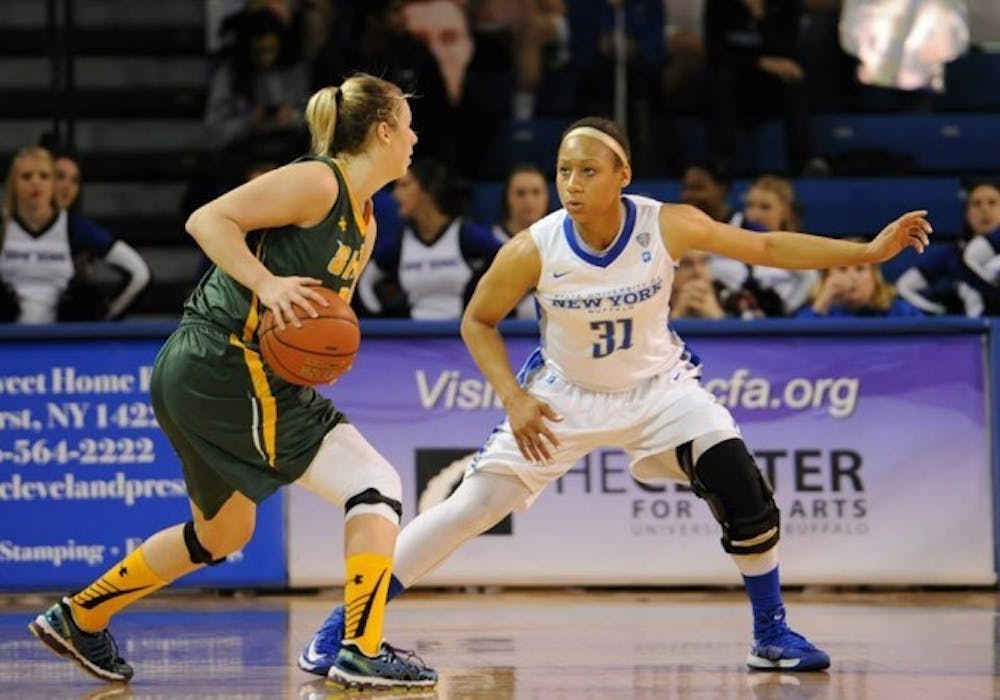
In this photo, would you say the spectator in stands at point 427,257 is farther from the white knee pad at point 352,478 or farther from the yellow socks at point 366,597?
the yellow socks at point 366,597

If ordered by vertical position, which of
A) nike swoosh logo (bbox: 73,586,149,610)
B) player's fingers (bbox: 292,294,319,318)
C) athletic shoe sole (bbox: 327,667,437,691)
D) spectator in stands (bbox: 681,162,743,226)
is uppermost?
spectator in stands (bbox: 681,162,743,226)

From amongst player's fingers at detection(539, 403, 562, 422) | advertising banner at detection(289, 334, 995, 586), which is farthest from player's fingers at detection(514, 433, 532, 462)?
advertising banner at detection(289, 334, 995, 586)

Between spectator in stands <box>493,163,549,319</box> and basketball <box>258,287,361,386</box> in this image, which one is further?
spectator in stands <box>493,163,549,319</box>

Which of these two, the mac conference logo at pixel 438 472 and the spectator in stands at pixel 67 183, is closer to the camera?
the mac conference logo at pixel 438 472

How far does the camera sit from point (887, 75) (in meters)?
12.4

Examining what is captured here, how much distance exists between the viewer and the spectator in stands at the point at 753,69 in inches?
475

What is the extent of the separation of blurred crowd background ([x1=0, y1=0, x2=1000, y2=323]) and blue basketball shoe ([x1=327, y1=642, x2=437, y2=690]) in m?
4.69

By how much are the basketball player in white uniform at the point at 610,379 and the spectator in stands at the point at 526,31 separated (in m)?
6.60

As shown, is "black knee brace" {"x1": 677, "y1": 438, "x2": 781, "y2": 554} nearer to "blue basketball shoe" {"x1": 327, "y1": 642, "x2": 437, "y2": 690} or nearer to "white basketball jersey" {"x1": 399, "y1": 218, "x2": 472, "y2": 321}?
"blue basketball shoe" {"x1": 327, "y1": 642, "x2": 437, "y2": 690}

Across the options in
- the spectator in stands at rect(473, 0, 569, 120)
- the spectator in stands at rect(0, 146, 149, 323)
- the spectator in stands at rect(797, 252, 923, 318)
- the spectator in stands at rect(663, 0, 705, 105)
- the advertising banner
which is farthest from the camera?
the spectator in stands at rect(473, 0, 569, 120)

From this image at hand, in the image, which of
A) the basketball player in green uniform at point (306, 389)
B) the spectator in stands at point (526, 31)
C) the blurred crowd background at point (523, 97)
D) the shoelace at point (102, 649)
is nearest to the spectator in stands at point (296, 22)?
the blurred crowd background at point (523, 97)

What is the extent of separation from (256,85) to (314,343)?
687 centimetres

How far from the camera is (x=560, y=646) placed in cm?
680

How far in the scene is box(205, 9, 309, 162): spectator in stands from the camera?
11.9 m
